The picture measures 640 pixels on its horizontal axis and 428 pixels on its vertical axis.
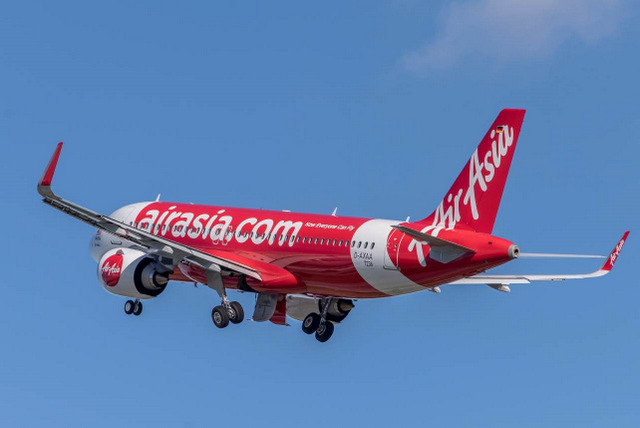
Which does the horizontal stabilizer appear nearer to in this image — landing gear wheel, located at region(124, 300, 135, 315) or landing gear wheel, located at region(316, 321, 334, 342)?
landing gear wheel, located at region(316, 321, 334, 342)

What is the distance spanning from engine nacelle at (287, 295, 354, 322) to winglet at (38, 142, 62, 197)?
1534 centimetres

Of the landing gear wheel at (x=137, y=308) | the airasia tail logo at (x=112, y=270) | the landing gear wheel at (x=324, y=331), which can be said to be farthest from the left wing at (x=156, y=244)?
the landing gear wheel at (x=137, y=308)

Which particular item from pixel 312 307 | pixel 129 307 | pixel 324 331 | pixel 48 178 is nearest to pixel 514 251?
pixel 324 331

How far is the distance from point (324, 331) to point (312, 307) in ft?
6.82

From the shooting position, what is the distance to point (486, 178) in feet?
208

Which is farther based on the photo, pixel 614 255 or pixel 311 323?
pixel 311 323

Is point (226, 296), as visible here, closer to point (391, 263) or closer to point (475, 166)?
point (391, 263)

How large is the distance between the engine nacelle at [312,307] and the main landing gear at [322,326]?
8.6 inches

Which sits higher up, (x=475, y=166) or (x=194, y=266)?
(x=475, y=166)

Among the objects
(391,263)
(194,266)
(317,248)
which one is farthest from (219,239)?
(391,263)

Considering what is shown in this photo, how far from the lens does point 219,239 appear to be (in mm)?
73312

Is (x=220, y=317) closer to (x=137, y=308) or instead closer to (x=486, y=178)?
(x=137, y=308)

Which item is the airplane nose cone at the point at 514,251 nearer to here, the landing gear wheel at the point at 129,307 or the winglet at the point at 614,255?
the winglet at the point at 614,255

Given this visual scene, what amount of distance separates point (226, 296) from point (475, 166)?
566 inches
